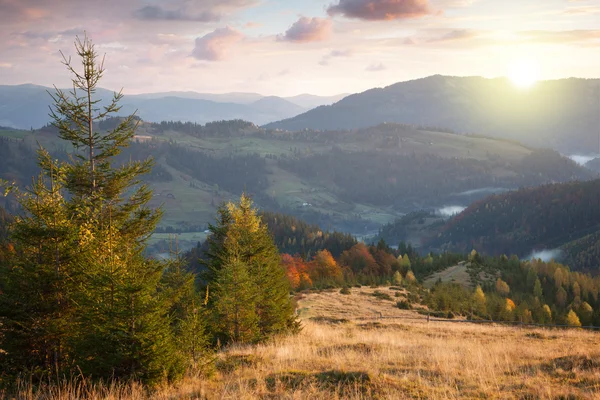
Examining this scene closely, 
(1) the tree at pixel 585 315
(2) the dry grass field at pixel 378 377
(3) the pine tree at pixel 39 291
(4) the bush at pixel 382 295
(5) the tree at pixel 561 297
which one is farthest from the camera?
(5) the tree at pixel 561 297

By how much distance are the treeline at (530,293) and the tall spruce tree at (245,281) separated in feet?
171

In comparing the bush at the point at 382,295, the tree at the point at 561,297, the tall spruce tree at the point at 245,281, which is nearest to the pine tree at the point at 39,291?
the tall spruce tree at the point at 245,281

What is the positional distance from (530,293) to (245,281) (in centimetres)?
14258

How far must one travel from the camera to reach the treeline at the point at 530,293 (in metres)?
90.6

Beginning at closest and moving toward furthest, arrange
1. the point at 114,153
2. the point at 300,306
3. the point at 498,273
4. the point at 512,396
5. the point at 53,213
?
1. the point at 512,396
2. the point at 53,213
3. the point at 114,153
4. the point at 300,306
5. the point at 498,273

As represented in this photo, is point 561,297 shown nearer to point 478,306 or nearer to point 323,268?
point 323,268

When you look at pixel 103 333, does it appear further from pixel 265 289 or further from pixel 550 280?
pixel 550 280

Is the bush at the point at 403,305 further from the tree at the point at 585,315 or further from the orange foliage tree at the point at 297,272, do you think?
the tree at the point at 585,315

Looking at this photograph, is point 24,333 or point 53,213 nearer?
point 24,333

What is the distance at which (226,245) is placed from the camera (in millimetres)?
28141

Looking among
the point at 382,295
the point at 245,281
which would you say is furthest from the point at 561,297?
the point at 245,281

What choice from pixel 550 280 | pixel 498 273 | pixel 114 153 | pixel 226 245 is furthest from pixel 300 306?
pixel 550 280

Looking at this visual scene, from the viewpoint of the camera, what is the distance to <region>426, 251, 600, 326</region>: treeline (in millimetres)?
90606

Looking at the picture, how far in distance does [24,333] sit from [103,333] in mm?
3261
